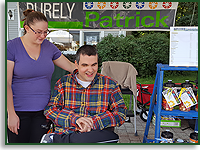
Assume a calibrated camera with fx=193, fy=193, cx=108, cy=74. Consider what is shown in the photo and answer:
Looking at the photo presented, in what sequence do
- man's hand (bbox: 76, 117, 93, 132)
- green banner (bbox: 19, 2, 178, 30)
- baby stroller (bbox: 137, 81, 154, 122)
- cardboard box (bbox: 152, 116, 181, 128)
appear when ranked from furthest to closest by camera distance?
baby stroller (bbox: 137, 81, 154, 122), green banner (bbox: 19, 2, 178, 30), cardboard box (bbox: 152, 116, 181, 128), man's hand (bbox: 76, 117, 93, 132)

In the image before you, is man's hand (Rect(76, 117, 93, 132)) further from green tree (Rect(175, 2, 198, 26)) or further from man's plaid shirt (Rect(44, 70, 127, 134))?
green tree (Rect(175, 2, 198, 26))

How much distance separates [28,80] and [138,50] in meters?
8.17

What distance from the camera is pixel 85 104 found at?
1865 mm

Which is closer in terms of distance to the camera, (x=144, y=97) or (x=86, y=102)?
(x=86, y=102)

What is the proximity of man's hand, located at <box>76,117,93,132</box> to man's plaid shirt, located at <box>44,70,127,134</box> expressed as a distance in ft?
0.27

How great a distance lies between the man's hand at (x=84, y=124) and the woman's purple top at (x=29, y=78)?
0.44m

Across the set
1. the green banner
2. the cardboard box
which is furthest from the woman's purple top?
the green banner

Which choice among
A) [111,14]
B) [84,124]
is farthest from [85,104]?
[111,14]

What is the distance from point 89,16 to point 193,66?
1.95 meters

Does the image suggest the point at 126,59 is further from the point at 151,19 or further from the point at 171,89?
the point at 171,89

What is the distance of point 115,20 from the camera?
11.1 feet

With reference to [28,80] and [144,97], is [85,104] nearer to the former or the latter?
[28,80]

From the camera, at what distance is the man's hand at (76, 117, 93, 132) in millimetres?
1677

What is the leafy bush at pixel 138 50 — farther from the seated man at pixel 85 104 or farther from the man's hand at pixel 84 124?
the man's hand at pixel 84 124
